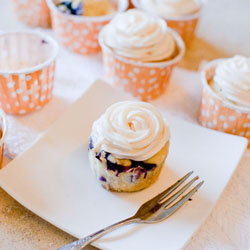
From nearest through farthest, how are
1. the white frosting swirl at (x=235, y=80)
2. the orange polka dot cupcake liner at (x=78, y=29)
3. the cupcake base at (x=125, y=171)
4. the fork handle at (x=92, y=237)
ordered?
1. the fork handle at (x=92, y=237)
2. the cupcake base at (x=125, y=171)
3. the white frosting swirl at (x=235, y=80)
4. the orange polka dot cupcake liner at (x=78, y=29)

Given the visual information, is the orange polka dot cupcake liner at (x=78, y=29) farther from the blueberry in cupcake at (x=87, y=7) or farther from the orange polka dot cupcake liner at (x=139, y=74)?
the orange polka dot cupcake liner at (x=139, y=74)

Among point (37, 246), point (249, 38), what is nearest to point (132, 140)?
point (37, 246)

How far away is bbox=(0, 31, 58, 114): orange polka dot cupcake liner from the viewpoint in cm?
116

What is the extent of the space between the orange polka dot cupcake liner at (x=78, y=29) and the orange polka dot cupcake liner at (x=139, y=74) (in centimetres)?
15

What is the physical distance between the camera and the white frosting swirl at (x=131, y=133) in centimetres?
93

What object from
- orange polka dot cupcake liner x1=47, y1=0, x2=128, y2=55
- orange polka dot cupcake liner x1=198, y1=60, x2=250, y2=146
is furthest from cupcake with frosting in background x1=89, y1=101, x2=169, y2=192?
orange polka dot cupcake liner x1=47, y1=0, x2=128, y2=55

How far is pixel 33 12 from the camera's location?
64.1 inches

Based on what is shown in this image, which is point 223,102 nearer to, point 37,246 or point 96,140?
point 96,140

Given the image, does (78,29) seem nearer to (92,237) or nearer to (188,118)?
(188,118)

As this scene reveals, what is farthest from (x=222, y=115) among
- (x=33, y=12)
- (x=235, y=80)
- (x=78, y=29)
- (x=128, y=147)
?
(x=33, y=12)

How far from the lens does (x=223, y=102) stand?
1.17m

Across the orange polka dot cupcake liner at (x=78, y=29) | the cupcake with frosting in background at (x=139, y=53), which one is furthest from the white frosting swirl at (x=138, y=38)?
the orange polka dot cupcake liner at (x=78, y=29)

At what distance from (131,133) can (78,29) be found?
2.21 ft

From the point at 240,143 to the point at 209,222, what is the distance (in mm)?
258
